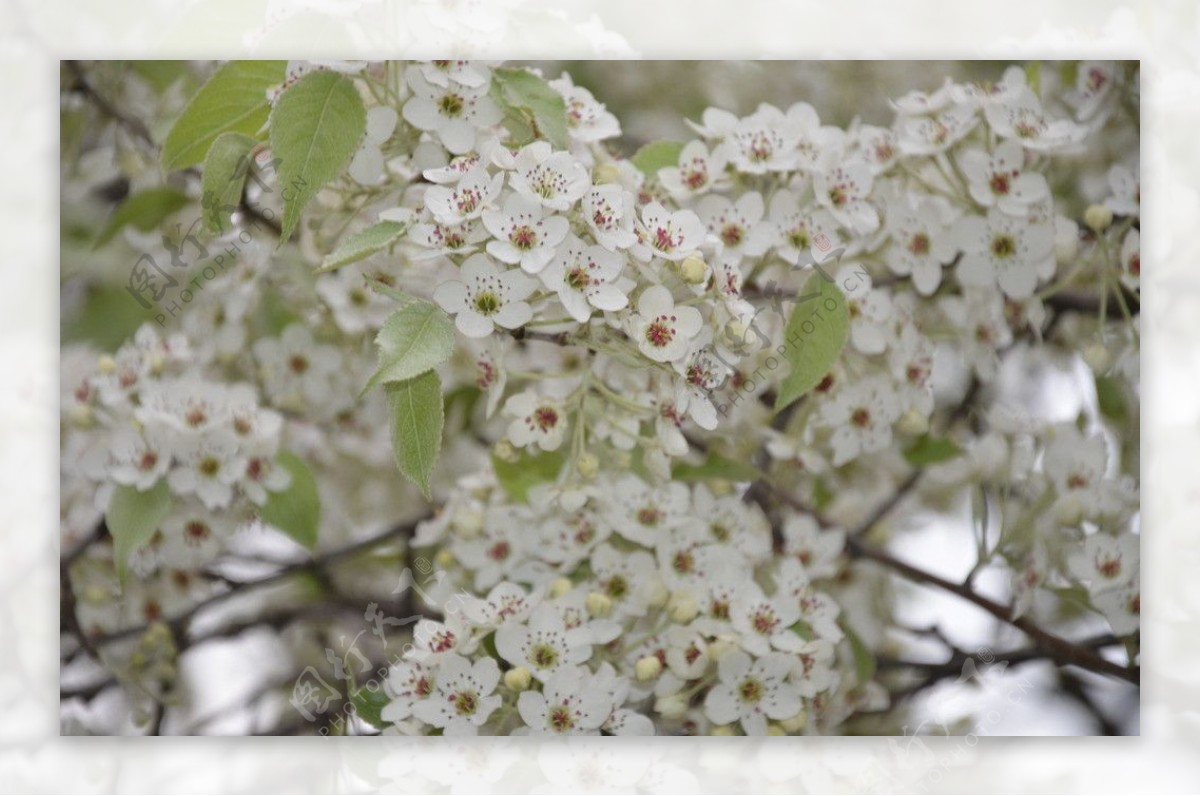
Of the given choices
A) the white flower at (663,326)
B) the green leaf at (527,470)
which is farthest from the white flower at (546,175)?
the green leaf at (527,470)

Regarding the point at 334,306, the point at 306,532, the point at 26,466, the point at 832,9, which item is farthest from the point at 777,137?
the point at 26,466

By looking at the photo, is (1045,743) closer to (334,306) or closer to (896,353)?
(896,353)

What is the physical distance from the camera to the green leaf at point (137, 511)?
1371mm

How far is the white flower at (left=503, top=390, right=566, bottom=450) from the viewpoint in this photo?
1.30m

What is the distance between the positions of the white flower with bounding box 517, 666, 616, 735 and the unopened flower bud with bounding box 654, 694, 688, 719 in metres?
0.05

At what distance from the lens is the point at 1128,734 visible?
144cm

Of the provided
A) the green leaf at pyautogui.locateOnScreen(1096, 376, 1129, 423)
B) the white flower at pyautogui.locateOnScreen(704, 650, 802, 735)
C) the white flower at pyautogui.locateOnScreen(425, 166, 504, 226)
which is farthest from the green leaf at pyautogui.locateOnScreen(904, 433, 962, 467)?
the white flower at pyautogui.locateOnScreen(425, 166, 504, 226)

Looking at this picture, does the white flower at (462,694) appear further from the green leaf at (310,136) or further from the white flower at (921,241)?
the white flower at (921,241)

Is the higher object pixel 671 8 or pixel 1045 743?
pixel 671 8

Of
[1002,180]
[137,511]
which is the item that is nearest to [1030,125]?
[1002,180]

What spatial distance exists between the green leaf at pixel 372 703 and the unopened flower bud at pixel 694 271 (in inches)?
23.2

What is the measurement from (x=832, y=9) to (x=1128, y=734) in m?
0.89

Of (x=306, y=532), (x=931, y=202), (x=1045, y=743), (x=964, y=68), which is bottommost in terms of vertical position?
(x=1045, y=743)

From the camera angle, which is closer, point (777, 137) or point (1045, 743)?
point (777, 137)
